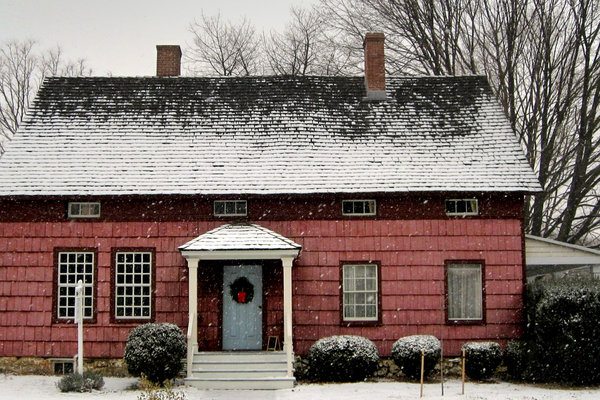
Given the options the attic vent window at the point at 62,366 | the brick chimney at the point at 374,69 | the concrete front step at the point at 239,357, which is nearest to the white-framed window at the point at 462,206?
the brick chimney at the point at 374,69

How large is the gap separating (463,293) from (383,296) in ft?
6.73

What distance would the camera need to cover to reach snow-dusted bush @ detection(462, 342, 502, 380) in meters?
22.4

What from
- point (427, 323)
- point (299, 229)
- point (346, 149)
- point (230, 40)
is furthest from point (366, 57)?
point (230, 40)

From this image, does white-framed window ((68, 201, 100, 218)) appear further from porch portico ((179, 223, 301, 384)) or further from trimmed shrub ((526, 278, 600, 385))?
trimmed shrub ((526, 278, 600, 385))

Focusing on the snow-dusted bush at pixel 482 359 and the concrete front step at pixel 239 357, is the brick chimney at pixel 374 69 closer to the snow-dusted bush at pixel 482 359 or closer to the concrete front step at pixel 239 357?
the snow-dusted bush at pixel 482 359

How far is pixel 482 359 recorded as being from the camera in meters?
22.4

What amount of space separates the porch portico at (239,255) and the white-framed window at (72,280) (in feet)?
9.43

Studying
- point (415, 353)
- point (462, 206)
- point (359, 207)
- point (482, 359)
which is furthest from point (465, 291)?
point (359, 207)

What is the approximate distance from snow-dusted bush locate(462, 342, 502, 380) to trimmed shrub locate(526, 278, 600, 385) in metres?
0.87

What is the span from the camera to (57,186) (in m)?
23.7

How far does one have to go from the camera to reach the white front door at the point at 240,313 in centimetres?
2369

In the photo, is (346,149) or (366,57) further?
(366,57)

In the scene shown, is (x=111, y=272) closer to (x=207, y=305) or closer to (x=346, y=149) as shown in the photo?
(x=207, y=305)

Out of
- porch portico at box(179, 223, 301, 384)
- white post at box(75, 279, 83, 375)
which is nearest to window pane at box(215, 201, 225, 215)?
porch portico at box(179, 223, 301, 384)
